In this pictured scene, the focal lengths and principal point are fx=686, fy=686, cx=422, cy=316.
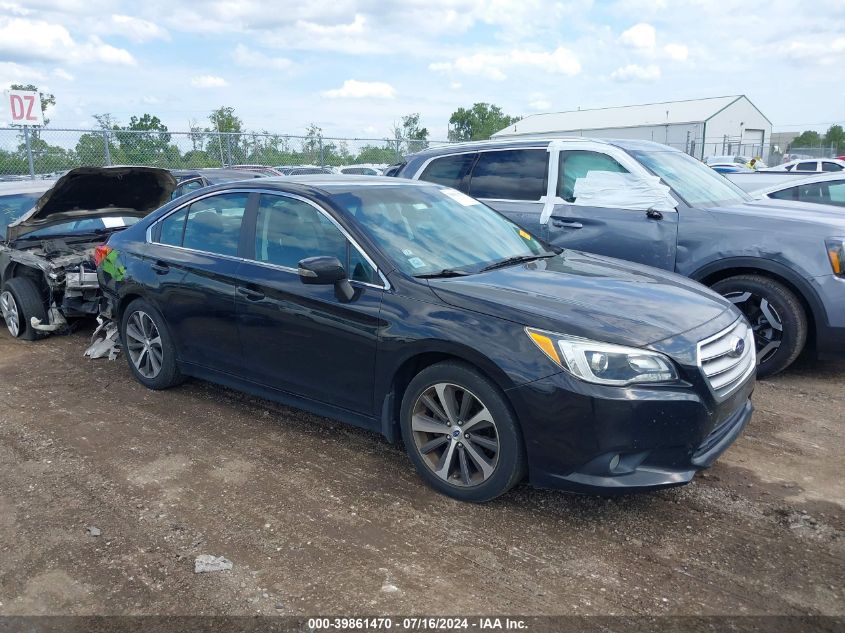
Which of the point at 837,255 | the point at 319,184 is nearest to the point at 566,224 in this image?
the point at 837,255

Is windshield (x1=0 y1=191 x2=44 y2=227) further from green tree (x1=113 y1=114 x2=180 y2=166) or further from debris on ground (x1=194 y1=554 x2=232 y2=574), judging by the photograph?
green tree (x1=113 y1=114 x2=180 y2=166)

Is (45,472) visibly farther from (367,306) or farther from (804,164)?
(804,164)

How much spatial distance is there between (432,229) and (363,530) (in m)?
1.87

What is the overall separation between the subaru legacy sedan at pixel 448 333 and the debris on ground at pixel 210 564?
1107mm

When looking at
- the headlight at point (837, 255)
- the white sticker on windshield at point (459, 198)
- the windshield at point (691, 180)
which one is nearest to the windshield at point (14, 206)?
the white sticker on windshield at point (459, 198)

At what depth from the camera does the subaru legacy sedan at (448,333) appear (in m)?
3.14

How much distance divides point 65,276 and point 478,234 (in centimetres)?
436

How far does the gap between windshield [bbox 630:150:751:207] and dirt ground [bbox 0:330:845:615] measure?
2.03 metres

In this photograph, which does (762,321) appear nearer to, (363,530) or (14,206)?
(363,530)

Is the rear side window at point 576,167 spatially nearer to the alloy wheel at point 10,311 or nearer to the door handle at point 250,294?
the door handle at point 250,294

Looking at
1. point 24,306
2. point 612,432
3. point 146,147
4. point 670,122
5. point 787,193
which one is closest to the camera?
point 612,432

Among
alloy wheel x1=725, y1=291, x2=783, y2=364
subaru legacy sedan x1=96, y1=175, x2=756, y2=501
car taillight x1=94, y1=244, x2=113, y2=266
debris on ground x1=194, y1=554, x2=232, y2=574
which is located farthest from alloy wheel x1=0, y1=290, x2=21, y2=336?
alloy wheel x1=725, y1=291, x2=783, y2=364

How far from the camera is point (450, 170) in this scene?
6883 millimetres

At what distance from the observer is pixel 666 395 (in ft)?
10.2
